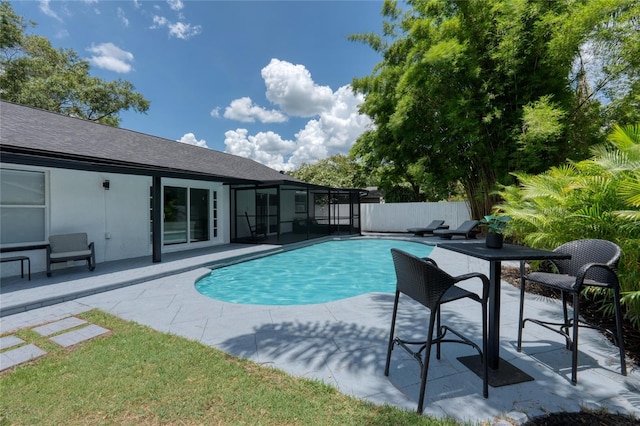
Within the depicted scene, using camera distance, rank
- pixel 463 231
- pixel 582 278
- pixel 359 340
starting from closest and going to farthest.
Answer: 1. pixel 582 278
2. pixel 359 340
3. pixel 463 231

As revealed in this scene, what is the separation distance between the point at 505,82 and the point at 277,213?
30.6 feet

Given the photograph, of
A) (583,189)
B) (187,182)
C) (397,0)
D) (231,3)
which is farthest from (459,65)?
(187,182)

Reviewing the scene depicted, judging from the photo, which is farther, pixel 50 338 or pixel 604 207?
pixel 604 207

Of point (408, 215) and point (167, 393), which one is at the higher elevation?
point (408, 215)

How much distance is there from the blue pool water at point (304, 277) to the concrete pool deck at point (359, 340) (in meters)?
1.08

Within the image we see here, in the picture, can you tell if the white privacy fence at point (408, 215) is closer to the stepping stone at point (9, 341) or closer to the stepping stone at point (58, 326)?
the stepping stone at point (58, 326)

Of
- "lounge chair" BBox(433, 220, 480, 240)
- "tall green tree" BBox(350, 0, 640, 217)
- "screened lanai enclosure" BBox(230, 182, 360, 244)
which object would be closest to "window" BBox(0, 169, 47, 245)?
"screened lanai enclosure" BBox(230, 182, 360, 244)

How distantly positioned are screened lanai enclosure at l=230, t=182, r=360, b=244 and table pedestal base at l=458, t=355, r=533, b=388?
8390 millimetres

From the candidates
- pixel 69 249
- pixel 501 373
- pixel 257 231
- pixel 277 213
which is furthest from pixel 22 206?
pixel 501 373

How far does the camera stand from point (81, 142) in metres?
7.20

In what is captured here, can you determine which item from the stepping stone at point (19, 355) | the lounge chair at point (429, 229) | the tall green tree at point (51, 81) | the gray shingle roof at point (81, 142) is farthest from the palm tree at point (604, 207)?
the tall green tree at point (51, 81)

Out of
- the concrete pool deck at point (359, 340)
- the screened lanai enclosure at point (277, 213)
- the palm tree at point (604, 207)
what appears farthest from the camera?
the screened lanai enclosure at point (277, 213)

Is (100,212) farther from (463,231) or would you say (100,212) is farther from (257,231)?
(463,231)

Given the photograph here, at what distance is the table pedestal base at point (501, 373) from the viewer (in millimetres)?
2324
